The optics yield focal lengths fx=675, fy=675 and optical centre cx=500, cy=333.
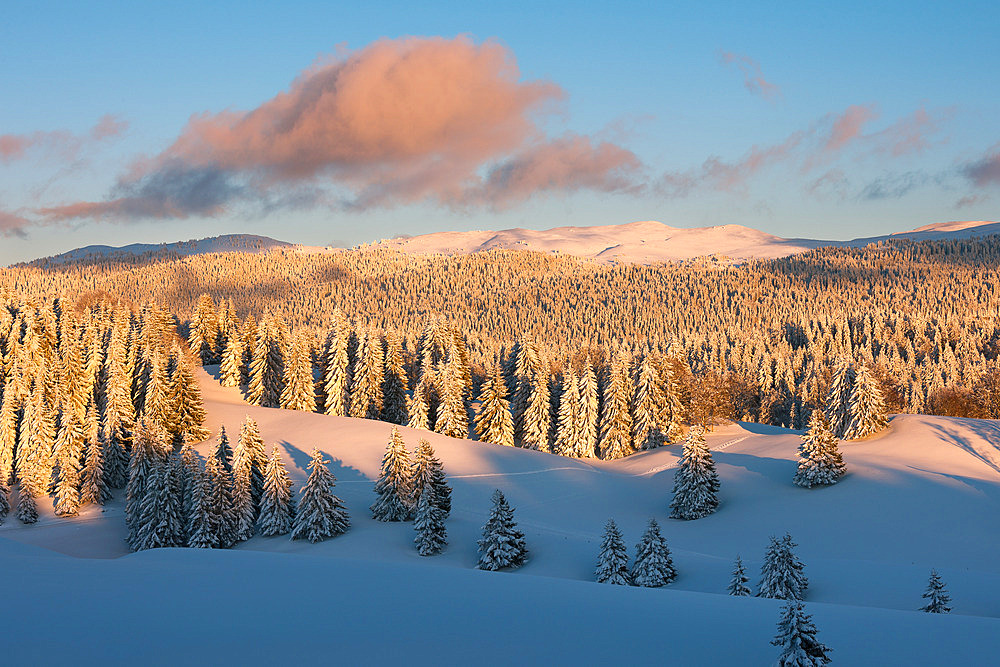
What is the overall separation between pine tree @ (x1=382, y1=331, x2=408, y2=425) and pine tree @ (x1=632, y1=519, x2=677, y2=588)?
50808 mm

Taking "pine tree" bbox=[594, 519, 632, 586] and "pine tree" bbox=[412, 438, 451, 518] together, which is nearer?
"pine tree" bbox=[594, 519, 632, 586]

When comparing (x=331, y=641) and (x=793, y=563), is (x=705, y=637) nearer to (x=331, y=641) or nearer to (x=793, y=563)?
(x=331, y=641)

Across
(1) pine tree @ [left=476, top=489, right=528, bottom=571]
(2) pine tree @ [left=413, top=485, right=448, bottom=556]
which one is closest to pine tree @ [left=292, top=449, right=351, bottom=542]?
(2) pine tree @ [left=413, top=485, right=448, bottom=556]

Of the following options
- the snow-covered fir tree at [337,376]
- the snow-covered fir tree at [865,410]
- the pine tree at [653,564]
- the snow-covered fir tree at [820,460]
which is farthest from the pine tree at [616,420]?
the pine tree at [653,564]

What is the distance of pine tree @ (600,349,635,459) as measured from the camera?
7281 centimetres

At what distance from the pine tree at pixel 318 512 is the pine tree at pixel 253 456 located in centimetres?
587

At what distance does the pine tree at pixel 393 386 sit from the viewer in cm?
8250

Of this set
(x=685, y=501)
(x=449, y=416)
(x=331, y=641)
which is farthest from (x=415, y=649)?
(x=449, y=416)

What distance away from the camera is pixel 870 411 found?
6412cm

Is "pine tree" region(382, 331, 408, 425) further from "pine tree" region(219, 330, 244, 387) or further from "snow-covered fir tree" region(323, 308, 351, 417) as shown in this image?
"pine tree" region(219, 330, 244, 387)

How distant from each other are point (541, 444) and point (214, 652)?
2498 inches

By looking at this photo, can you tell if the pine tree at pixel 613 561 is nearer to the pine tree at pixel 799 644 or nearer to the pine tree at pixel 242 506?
the pine tree at pixel 799 644

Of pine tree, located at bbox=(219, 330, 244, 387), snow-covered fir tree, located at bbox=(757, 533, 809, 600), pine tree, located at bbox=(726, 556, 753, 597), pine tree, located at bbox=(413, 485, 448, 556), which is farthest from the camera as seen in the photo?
pine tree, located at bbox=(219, 330, 244, 387)

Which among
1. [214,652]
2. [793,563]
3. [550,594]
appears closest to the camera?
[214,652]
